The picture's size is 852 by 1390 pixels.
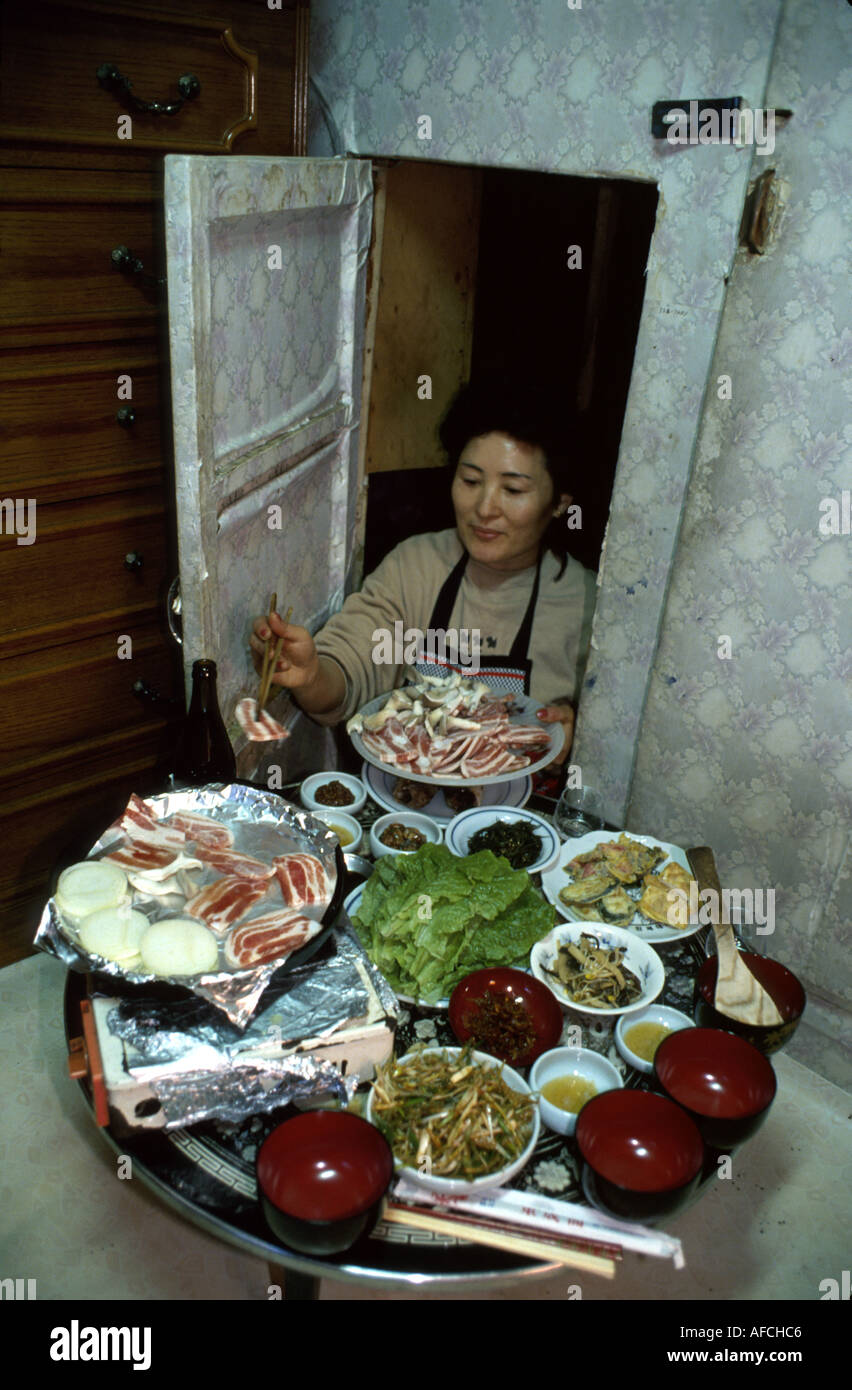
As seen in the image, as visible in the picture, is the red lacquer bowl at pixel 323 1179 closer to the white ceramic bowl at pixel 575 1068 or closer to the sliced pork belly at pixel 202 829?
the white ceramic bowl at pixel 575 1068

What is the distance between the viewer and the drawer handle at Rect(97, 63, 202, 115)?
257 cm

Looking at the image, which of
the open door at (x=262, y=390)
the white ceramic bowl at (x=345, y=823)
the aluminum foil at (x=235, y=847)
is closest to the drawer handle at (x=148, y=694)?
the open door at (x=262, y=390)

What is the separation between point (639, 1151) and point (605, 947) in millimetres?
597

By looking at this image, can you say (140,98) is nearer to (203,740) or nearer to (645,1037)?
(203,740)

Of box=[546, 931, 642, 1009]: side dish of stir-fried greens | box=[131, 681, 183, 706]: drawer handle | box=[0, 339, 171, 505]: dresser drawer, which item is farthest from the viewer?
box=[131, 681, 183, 706]: drawer handle

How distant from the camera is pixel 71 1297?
8.00 feet

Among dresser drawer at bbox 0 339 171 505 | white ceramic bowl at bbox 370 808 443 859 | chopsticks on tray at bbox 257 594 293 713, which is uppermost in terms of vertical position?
dresser drawer at bbox 0 339 171 505

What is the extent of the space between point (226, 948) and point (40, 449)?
5.69 ft

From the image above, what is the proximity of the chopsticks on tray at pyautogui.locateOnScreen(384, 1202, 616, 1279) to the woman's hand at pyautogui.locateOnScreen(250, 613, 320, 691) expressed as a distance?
70.5 inches

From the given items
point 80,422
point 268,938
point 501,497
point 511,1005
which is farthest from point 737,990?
point 80,422

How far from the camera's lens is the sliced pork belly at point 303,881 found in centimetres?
212

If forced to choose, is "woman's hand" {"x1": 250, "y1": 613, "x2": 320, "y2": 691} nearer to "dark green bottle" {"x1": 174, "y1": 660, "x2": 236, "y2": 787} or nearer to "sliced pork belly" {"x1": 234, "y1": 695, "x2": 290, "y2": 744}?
"sliced pork belly" {"x1": 234, "y1": 695, "x2": 290, "y2": 744}

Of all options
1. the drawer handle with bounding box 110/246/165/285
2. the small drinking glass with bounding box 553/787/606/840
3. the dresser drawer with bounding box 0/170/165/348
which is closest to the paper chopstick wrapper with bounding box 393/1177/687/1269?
the small drinking glass with bounding box 553/787/606/840
